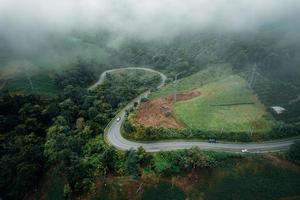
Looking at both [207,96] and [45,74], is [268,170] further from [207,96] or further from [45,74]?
[45,74]

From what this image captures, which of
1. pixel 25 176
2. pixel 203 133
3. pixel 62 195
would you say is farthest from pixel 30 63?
pixel 203 133

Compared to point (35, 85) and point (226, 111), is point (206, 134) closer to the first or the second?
point (226, 111)

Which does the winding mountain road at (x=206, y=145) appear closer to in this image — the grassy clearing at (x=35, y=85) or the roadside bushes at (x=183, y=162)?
the roadside bushes at (x=183, y=162)

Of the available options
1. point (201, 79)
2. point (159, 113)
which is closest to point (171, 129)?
point (159, 113)

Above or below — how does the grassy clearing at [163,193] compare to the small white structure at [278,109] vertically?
below

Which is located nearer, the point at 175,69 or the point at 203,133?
the point at 203,133

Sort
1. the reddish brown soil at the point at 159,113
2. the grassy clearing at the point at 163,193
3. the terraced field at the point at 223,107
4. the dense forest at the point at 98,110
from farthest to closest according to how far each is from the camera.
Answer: the reddish brown soil at the point at 159,113, the terraced field at the point at 223,107, the dense forest at the point at 98,110, the grassy clearing at the point at 163,193

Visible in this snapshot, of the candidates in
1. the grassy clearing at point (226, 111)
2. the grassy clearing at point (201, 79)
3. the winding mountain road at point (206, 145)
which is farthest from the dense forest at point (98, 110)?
the grassy clearing at point (201, 79)

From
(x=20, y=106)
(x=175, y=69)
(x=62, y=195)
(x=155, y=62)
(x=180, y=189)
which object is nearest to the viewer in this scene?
(x=180, y=189)
